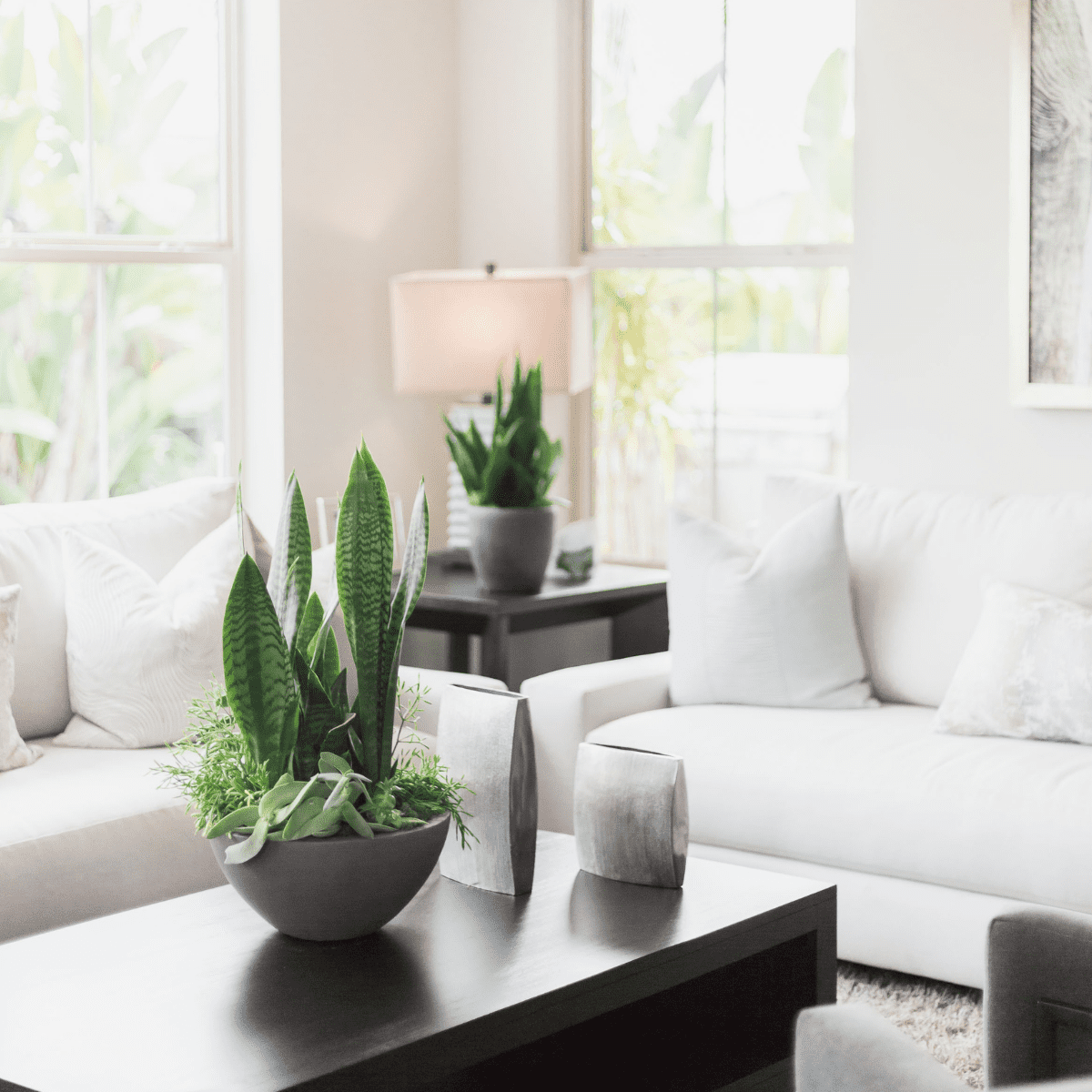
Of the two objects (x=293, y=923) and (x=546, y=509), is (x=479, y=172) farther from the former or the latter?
(x=293, y=923)

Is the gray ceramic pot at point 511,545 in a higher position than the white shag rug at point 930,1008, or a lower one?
higher

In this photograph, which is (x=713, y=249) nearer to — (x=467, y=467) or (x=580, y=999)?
(x=467, y=467)

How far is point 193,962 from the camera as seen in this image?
181 cm

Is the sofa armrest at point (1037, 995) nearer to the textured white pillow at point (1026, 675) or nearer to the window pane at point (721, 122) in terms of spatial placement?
the textured white pillow at point (1026, 675)

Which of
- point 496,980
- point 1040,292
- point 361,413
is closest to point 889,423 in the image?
point 1040,292

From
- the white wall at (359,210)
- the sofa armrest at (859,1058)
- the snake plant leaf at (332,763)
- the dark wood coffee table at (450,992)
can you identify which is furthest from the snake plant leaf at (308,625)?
the white wall at (359,210)

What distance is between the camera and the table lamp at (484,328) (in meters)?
4.10

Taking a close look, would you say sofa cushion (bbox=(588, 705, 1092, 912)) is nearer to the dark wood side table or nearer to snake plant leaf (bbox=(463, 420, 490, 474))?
the dark wood side table

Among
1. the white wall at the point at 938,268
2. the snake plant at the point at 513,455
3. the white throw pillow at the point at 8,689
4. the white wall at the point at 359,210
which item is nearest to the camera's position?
the white throw pillow at the point at 8,689

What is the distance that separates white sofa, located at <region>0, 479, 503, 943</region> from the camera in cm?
246

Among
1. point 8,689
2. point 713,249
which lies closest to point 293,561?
point 8,689

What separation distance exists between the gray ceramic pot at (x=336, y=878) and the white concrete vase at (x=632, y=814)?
296mm

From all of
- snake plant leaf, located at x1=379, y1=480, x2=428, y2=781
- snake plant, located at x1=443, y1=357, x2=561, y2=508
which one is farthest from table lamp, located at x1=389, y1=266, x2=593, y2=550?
snake plant leaf, located at x1=379, y1=480, x2=428, y2=781

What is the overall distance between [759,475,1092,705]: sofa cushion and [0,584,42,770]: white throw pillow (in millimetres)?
1795
